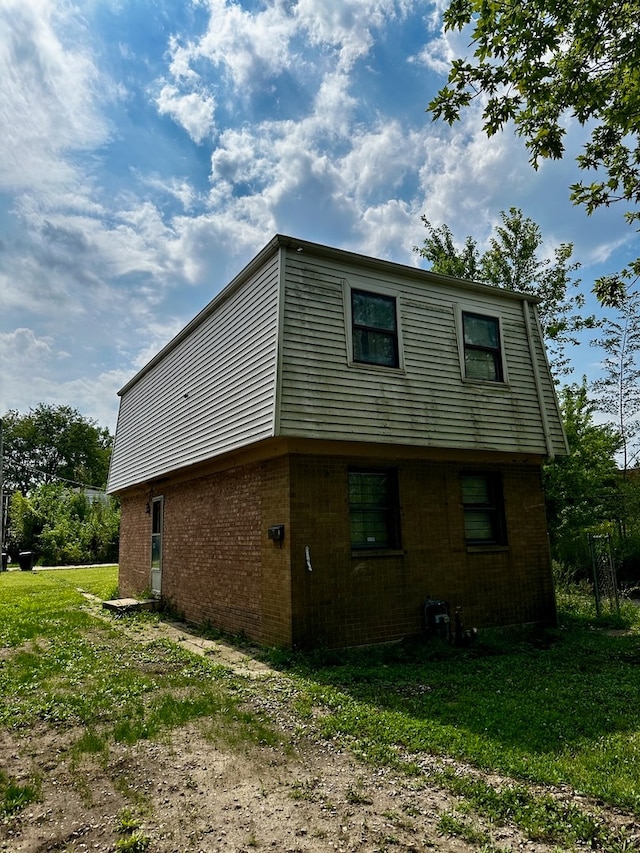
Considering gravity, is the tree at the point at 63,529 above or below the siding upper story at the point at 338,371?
below

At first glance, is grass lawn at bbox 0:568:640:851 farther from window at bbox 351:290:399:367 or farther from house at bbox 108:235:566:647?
window at bbox 351:290:399:367

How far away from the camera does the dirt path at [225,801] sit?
2.74 metres

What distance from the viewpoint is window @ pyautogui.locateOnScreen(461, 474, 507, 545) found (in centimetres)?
888

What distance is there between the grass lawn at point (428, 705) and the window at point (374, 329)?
4.16 meters

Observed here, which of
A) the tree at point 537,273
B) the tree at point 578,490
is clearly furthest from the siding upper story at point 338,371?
the tree at point 537,273

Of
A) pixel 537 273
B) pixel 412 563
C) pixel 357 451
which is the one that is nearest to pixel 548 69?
pixel 357 451

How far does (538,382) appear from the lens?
9.61m

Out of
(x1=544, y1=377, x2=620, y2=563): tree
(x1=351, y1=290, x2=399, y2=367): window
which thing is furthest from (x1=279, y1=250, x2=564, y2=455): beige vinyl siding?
(x1=544, y1=377, x2=620, y2=563): tree

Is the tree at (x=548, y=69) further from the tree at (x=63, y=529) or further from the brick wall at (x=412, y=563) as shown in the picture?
the tree at (x=63, y=529)

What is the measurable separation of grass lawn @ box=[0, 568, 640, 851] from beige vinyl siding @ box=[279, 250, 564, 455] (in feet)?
9.66

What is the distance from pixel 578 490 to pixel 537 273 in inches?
346

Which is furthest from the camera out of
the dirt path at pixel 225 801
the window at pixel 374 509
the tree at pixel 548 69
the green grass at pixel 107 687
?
the window at pixel 374 509

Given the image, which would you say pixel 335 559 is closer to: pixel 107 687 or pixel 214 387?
pixel 107 687

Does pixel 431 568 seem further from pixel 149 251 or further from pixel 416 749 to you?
pixel 149 251
